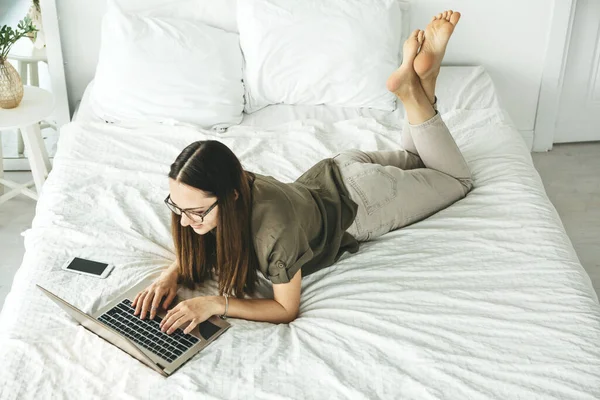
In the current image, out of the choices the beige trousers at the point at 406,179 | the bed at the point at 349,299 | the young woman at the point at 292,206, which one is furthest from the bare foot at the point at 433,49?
the bed at the point at 349,299

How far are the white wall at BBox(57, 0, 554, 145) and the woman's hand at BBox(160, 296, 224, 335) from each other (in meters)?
1.55

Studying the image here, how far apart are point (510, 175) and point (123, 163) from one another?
118cm

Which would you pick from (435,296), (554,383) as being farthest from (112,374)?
(554,383)

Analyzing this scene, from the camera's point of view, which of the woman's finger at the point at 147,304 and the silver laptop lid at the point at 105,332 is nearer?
the silver laptop lid at the point at 105,332

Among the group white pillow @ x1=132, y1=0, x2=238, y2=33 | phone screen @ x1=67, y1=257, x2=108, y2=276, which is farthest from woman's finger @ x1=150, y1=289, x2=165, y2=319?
white pillow @ x1=132, y1=0, x2=238, y2=33

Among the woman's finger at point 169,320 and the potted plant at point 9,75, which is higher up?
the potted plant at point 9,75

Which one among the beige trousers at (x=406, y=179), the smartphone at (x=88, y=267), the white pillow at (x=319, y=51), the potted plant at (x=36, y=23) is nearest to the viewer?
the smartphone at (x=88, y=267)

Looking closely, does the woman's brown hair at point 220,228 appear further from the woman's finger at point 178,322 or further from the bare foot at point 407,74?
the bare foot at point 407,74

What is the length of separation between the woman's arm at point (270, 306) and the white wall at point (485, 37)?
1.57 metres

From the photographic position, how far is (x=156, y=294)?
1.56 m

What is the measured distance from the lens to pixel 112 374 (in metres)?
1.41

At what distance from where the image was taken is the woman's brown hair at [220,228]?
140cm

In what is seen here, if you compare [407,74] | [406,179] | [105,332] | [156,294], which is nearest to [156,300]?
[156,294]

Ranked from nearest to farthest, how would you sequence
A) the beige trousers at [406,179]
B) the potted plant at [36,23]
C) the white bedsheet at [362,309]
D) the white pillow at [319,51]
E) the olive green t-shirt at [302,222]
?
the white bedsheet at [362,309] → the olive green t-shirt at [302,222] → the beige trousers at [406,179] → the white pillow at [319,51] → the potted plant at [36,23]
